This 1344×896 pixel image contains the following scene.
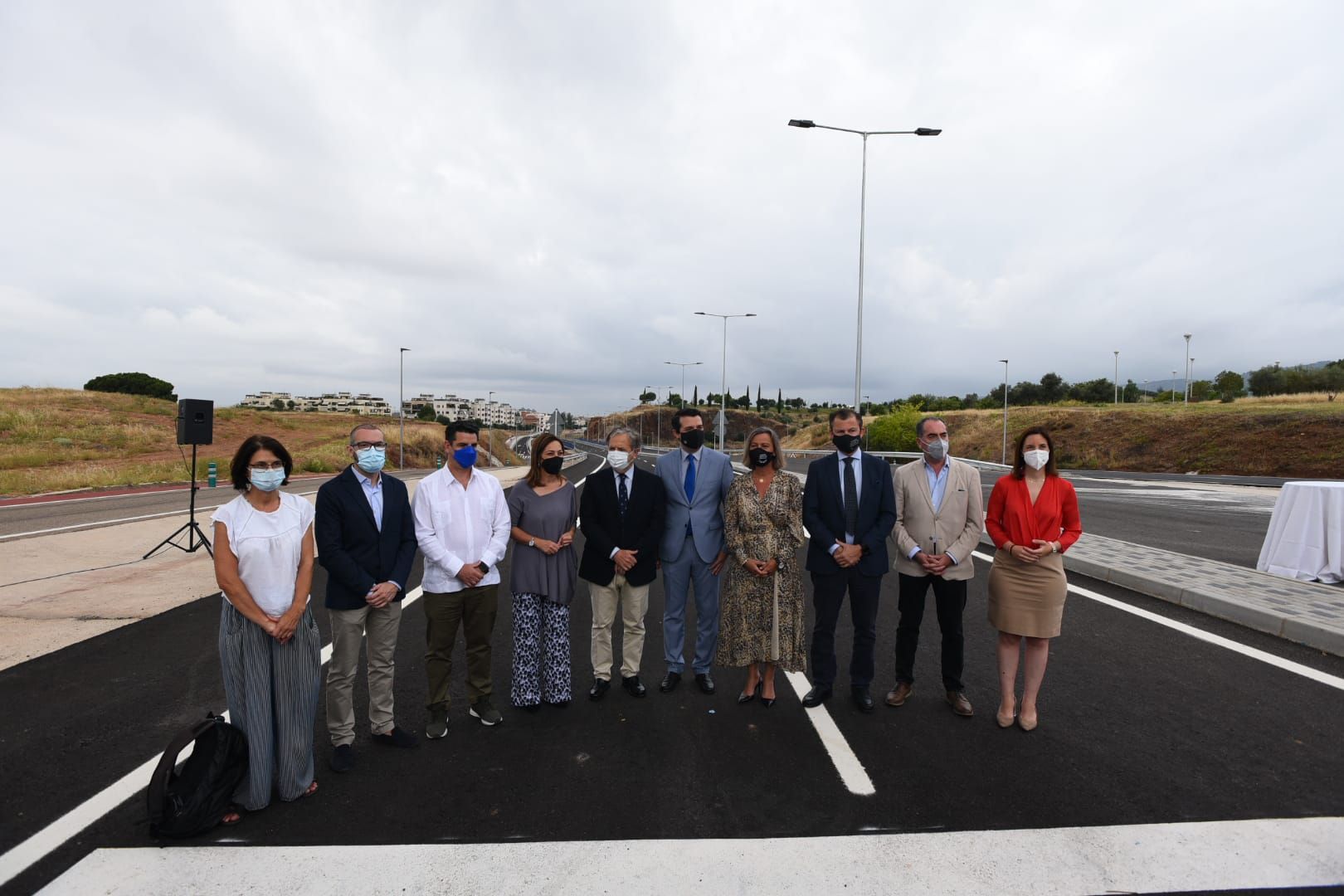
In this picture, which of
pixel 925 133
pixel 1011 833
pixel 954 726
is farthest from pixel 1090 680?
pixel 925 133

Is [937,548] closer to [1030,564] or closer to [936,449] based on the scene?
[1030,564]

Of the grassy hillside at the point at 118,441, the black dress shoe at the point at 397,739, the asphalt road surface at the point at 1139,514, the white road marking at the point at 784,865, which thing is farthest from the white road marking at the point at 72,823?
the grassy hillside at the point at 118,441

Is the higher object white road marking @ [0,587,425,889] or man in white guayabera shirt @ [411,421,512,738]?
man in white guayabera shirt @ [411,421,512,738]

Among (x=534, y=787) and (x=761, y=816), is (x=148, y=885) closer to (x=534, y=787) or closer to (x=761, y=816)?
(x=534, y=787)

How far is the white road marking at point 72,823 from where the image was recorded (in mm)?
2689

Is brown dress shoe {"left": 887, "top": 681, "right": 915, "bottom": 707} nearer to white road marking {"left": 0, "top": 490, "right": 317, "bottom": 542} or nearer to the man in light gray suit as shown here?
the man in light gray suit

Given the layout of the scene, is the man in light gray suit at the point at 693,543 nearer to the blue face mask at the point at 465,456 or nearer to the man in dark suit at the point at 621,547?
the man in dark suit at the point at 621,547

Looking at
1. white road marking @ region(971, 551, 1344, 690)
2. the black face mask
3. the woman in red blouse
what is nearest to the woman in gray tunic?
the black face mask

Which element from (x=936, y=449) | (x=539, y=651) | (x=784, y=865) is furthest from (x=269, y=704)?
(x=936, y=449)

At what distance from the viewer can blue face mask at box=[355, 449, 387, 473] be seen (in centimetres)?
379

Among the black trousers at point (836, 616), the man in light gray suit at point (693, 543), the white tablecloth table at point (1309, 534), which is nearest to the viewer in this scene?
the black trousers at point (836, 616)

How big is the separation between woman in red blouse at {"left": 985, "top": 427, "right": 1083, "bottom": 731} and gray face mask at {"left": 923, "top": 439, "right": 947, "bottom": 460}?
43 cm

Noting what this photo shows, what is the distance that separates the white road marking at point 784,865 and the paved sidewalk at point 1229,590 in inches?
149

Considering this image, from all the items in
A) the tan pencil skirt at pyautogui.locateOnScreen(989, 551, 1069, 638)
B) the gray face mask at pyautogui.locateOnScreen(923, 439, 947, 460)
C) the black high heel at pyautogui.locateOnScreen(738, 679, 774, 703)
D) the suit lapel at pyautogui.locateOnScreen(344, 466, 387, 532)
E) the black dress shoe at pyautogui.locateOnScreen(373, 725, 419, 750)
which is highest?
the gray face mask at pyautogui.locateOnScreen(923, 439, 947, 460)
